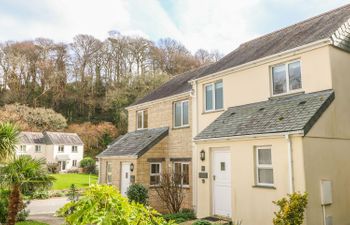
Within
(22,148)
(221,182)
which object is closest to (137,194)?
(221,182)

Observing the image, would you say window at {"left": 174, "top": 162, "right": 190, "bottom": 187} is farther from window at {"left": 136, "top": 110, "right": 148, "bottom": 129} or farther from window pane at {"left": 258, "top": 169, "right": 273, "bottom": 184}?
window pane at {"left": 258, "top": 169, "right": 273, "bottom": 184}

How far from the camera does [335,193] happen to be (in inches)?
395

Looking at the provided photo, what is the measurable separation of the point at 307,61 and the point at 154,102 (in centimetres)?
1066

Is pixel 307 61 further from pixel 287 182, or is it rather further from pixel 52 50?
pixel 52 50

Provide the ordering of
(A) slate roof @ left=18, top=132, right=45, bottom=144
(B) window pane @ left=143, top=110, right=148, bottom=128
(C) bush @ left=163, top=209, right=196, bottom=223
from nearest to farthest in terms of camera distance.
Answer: (C) bush @ left=163, top=209, right=196, bottom=223 → (B) window pane @ left=143, top=110, right=148, bottom=128 → (A) slate roof @ left=18, top=132, right=45, bottom=144

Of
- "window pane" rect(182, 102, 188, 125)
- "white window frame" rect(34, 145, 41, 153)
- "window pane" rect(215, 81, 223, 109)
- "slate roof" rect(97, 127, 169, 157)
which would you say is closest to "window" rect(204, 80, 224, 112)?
"window pane" rect(215, 81, 223, 109)

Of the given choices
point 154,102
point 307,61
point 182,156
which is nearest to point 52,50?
point 154,102

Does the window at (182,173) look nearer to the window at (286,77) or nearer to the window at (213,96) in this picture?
the window at (213,96)

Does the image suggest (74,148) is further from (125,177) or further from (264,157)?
(264,157)

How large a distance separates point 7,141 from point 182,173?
881cm

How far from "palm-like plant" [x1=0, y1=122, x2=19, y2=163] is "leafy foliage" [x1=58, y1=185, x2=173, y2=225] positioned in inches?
453

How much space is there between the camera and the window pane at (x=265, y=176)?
10609mm

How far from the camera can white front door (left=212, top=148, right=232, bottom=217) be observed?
12431 millimetres

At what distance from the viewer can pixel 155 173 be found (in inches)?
699
